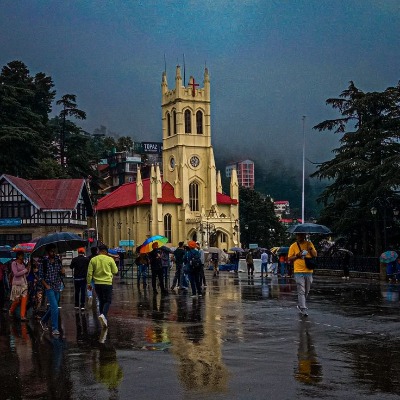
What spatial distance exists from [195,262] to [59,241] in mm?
6485

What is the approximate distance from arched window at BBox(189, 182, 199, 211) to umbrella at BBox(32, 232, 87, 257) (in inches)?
3009

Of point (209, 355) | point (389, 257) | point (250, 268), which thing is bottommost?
point (209, 355)

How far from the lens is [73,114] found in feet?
269

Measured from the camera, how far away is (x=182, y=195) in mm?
94062

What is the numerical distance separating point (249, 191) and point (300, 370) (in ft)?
327

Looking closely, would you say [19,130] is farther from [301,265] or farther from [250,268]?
[301,265]

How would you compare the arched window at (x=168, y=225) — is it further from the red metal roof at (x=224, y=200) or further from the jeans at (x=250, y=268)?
the jeans at (x=250, y=268)

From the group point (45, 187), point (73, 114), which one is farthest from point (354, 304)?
point (73, 114)

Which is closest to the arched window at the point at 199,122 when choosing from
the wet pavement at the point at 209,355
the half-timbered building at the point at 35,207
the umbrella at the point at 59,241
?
the half-timbered building at the point at 35,207

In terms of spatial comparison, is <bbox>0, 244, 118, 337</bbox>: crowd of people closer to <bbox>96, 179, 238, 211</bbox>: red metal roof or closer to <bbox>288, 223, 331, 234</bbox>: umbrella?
<bbox>288, 223, 331, 234</bbox>: umbrella

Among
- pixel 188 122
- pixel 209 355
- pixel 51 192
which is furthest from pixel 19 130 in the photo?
pixel 209 355

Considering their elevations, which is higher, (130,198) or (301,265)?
(130,198)

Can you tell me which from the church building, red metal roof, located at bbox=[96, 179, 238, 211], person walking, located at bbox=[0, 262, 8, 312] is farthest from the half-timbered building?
person walking, located at bbox=[0, 262, 8, 312]

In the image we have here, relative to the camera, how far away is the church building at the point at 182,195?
91938 millimetres
